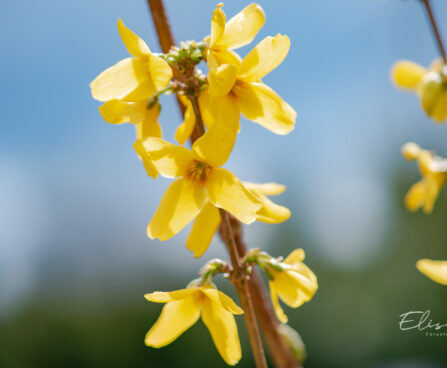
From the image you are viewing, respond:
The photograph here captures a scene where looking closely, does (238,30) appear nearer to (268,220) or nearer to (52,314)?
(268,220)

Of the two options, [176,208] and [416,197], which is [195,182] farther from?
[416,197]

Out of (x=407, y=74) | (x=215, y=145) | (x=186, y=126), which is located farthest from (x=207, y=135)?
(x=407, y=74)

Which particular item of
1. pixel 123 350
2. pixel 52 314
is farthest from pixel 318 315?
pixel 52 314

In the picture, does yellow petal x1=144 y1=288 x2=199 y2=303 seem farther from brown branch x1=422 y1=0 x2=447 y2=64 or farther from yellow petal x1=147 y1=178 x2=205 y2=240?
brown branch x1=422 y1=0 x2=447 y2=64

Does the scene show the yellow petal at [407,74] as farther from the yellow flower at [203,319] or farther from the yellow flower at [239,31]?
the yellow flower at [203,319]

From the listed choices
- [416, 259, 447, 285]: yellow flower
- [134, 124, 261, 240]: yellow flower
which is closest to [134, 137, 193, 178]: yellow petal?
[134, 124, 261, 240]: yellow flower

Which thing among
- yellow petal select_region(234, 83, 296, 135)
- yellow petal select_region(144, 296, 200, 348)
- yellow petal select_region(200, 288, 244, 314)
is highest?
yellow petal select_region(234, 83, 296, 135)
